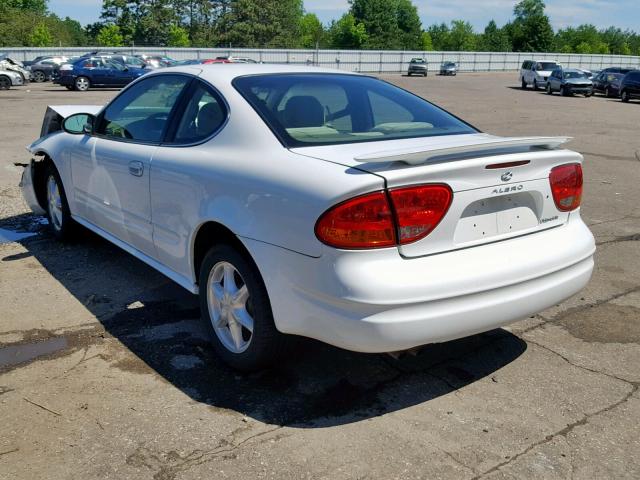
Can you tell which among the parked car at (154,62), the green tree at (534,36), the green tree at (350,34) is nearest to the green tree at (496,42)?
the green tree at (534,36)

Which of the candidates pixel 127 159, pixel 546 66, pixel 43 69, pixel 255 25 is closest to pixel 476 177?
pixel 127 159

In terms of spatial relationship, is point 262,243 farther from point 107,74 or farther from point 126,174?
point 107,74

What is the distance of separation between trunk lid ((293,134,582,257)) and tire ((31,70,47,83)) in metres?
38.3

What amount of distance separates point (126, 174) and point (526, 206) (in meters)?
2.57

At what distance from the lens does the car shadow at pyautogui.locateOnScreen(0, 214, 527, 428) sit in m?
3.24

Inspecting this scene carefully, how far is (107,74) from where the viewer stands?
31.0m

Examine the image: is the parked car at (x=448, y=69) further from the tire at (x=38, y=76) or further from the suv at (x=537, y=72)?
the tire at (x=38, y=76)

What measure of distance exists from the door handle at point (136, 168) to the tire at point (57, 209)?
168 centimetres

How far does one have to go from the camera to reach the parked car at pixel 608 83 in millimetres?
33500

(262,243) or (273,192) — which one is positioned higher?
(273,192)

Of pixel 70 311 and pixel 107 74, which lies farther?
pixel 107 74

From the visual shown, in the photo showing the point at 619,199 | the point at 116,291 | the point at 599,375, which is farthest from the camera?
the point at 619,199

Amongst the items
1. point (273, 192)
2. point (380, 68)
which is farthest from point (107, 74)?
point (380, 68)

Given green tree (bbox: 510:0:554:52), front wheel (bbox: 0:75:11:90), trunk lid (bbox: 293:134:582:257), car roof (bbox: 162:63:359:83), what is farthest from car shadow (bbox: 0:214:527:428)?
green tree (bbox: 510:0:554:52)
